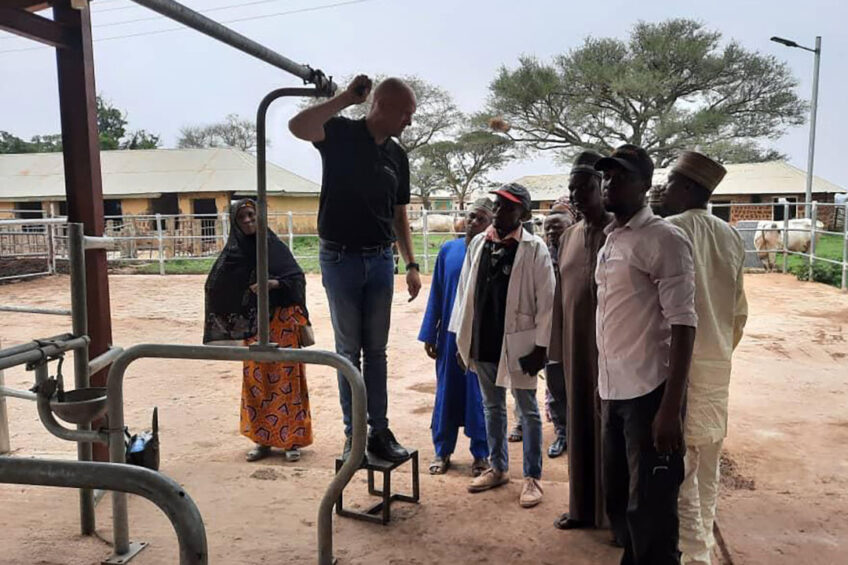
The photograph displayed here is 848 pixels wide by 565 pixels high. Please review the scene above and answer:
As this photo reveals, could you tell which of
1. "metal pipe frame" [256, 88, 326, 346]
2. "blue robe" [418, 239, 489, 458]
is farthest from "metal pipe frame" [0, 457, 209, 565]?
"blue robe" [418, 239, 489, 458]

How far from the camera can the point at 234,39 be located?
2.06 meters

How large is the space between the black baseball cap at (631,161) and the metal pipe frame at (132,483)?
5.56ft

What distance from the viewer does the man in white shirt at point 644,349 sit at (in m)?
2.11

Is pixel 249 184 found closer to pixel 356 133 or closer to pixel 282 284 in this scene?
pixel 282 284

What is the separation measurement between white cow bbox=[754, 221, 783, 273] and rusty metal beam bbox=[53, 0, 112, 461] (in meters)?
14.3

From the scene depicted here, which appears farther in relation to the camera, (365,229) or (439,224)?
(439,224)

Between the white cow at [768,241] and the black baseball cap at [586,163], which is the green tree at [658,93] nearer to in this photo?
the white cow at [768,241]

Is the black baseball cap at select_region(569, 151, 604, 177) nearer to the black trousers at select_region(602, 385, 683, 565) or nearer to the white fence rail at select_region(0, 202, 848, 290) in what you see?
the black trousers at select_region(602, 385, 683, 565)

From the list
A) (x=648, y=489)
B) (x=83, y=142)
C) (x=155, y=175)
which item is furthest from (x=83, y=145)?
(x=155, y=175)

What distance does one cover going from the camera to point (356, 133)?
272cm

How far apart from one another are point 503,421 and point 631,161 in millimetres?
1525

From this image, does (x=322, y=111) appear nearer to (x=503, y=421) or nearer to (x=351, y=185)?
(x=351, y=185)

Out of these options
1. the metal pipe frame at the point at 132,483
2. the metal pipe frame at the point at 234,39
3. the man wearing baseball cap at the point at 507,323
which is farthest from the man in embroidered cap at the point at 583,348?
the metal pipe frame at the point at 132,483

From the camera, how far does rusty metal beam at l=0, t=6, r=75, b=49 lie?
2.80 meters
